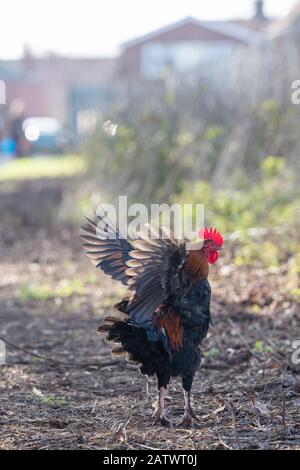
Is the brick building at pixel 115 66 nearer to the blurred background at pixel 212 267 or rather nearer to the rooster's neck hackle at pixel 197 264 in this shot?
the blurred background at pixel 212 267

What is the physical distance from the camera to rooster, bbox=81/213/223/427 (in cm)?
518

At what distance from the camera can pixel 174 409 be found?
5.90 metres

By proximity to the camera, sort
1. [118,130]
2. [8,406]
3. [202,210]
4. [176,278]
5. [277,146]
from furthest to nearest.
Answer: [118,130], [277,146], [202,210], [8,406], [176,278]

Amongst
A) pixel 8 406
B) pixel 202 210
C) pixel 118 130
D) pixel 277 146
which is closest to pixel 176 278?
pixel 8 406

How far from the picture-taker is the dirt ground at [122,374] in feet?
16.6

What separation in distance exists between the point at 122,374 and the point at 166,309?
1.54 meters

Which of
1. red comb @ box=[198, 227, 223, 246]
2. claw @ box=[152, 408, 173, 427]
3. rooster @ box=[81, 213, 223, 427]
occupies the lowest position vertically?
claw @ box=[152, 408, 173, 427]

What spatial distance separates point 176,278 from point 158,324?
1.24ft

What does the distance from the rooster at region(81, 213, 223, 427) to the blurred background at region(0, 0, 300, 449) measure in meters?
0.36

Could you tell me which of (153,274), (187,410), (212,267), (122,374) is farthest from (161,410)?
(212,267)

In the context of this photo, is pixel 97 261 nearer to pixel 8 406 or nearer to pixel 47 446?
pixel 8 406

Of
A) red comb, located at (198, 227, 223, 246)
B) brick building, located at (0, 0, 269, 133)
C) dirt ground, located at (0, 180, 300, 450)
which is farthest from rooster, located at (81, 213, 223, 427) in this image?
brick building, located at (0, 0, 269, 133)

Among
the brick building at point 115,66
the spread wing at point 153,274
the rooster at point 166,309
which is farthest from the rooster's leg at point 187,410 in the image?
the brick building at point 115,66

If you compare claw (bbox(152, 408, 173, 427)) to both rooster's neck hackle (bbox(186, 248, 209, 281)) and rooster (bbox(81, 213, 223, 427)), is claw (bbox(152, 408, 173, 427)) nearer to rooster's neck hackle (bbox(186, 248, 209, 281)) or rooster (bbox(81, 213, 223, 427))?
rooster (bbox(81, 213, 223, 427))
